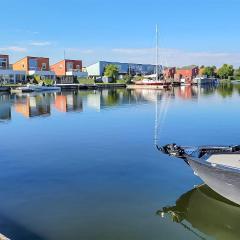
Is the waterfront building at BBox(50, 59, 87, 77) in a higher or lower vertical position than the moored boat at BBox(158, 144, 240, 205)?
higher

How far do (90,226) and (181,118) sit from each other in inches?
1035

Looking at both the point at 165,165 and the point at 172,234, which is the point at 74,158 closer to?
the point at 165,165

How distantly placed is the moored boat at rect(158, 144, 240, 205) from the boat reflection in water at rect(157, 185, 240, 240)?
21.5 inches

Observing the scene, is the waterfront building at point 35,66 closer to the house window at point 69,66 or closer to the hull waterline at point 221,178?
the house window at point 69,66

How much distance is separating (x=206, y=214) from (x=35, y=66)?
115805 mm

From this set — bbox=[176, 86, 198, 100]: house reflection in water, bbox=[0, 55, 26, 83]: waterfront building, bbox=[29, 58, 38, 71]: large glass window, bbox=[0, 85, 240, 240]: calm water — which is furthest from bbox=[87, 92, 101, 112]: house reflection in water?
bbox=[29, 58, 38, 71]: large glass window

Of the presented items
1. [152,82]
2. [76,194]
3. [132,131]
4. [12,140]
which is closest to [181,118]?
[132,131]

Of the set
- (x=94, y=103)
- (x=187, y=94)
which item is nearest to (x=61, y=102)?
(x=94, y=103)

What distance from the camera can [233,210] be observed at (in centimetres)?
1189

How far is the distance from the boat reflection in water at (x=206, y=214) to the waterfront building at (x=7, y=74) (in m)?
101

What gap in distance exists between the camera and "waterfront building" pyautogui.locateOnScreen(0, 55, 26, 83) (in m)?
108

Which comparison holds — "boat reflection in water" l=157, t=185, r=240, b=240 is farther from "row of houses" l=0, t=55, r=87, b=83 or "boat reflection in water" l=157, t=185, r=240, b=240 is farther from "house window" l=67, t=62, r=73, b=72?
"house window" l=67, t=62, r=73, b=72

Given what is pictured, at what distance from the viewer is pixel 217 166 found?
1109 cm

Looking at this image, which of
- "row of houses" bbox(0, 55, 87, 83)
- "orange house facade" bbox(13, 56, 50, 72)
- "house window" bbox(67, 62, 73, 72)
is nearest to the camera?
"row of houses" bbox(0, 55, 87, 83)
